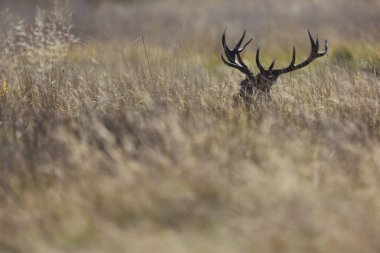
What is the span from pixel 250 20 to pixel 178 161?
10.8m

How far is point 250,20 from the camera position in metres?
14.8

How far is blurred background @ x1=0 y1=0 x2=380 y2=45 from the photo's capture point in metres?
12.1

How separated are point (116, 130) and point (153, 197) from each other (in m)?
1.42

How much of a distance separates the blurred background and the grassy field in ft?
13.3

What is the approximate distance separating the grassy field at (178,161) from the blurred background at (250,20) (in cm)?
406

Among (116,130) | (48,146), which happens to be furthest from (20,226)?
(116,130)

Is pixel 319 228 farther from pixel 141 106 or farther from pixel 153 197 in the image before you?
pixel 141 106

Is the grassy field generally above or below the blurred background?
below

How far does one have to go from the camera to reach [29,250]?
3.71 meters

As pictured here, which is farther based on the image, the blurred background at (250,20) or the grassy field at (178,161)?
the blurred background at (250,20)

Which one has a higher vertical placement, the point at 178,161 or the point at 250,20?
the point at 250,20

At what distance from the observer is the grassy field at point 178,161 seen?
3734 millimetres

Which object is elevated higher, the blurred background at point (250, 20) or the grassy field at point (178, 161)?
the blurred background at point (250, 20)

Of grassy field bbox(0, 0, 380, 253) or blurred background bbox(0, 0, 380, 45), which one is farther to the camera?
blurred background bbox(0, 0, 380, 45)
